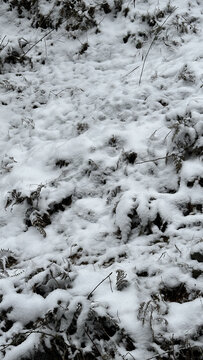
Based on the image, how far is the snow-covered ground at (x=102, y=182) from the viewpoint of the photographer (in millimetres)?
2479

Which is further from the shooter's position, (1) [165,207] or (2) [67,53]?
(2) [67,53]

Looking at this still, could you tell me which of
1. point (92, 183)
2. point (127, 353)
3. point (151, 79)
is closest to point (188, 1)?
point (151, 79)

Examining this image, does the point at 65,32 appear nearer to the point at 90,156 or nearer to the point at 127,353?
the point at 90,156

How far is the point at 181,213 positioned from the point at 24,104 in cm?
284

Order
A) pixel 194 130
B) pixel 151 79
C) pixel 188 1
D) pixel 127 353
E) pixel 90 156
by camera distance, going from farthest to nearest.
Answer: pixel 188 1 < pixel 151 79 < pixel 90 156 < pixel 194 130 < pixel 127 353

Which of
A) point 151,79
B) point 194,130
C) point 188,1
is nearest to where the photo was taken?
point 194,130

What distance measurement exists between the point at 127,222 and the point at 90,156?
3.35ft

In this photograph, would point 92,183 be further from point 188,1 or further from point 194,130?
point 188,1

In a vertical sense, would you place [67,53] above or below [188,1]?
below

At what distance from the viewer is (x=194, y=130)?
3.60 meters

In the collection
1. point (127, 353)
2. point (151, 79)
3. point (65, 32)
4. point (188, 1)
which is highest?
point (188, 1)

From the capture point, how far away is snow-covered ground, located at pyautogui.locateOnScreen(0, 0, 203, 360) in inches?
97.6

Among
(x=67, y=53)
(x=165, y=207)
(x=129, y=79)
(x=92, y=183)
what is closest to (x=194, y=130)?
(x=165, y=207)

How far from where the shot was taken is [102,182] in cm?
373
